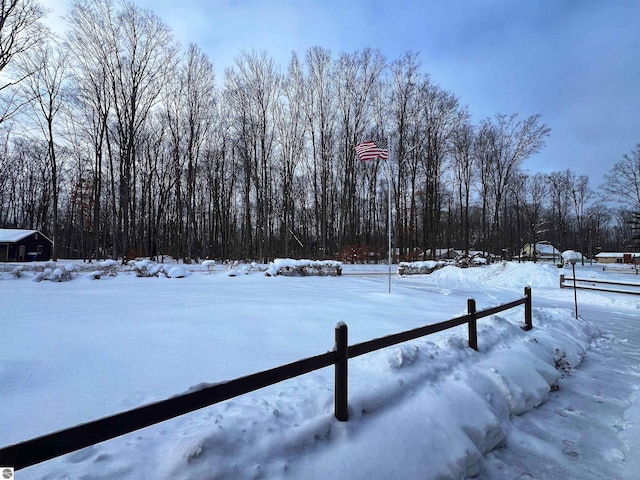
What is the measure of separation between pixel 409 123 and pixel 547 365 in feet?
109

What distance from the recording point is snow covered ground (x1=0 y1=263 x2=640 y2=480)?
286 cm

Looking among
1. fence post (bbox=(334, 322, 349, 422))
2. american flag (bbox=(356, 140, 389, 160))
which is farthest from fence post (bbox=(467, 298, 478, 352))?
american flag (bbox=(356, 140, 389, 160))

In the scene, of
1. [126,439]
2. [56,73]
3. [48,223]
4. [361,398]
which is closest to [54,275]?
[126,439]

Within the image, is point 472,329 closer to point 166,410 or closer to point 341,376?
point 341,376

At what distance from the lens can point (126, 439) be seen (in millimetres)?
2916

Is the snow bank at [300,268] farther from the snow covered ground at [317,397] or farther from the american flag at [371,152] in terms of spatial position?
the snow covered ground at [317,397]

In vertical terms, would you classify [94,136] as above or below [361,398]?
above

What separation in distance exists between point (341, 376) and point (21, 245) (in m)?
49.4

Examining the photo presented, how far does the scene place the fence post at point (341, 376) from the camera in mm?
3494

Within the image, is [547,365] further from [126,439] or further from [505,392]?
[126,439]

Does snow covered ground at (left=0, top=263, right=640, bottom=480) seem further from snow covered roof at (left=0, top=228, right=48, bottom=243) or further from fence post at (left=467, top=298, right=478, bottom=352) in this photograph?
snow covered roof at (left=0, top=228, right=48, bottom=243)

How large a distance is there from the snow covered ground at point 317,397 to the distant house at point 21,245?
38496mm

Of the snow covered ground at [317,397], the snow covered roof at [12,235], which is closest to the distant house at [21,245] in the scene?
the snow covered roof at [12,235]

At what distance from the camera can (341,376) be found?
3518 mm
